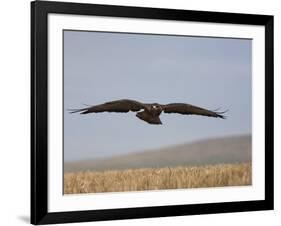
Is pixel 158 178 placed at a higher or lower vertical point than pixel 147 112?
lower

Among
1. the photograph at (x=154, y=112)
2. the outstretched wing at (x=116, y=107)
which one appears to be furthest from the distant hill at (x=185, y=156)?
the outstretched wing at (x=116, y=107)

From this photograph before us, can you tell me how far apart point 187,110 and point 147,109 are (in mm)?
134

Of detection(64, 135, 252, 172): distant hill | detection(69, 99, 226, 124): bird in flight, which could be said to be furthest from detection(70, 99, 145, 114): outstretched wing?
detection(64, 135, 252, 172): distant hill

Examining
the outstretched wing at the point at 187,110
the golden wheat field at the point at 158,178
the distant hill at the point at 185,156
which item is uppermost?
the outstretched wing at the point at 187,110

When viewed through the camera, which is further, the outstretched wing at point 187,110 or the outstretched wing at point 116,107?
the outstretched wing at point 187,110

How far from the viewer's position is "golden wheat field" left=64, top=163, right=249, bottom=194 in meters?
2.02

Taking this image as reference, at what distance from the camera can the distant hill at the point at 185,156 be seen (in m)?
2.03

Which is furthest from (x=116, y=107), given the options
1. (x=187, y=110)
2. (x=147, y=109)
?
(x=187, y=110)

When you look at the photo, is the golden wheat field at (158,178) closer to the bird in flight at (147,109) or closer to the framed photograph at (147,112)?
the framed photograph at (147,112)

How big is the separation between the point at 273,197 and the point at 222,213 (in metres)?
0.19

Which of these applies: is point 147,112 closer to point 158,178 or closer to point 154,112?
point 154,112

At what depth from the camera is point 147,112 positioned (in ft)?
6.84

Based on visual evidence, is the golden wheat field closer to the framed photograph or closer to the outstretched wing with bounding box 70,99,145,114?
the framed photograph

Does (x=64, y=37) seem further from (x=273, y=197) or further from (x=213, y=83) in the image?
(x=273, y=197)
